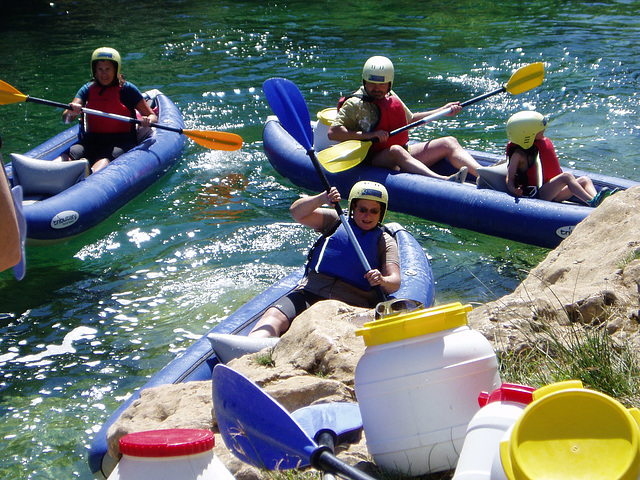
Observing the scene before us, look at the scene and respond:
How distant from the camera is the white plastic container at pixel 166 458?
4.64 ft

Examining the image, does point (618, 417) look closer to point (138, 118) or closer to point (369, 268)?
point (369, 268)

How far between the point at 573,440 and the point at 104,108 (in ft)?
19.3

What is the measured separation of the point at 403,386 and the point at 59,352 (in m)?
2.96

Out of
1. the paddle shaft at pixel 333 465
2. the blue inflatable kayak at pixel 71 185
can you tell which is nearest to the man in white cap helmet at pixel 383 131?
the blue inflatable kayak at pixel 71 185

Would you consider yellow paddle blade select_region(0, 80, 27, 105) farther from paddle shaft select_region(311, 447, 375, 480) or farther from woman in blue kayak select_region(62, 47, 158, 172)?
paddle shaft select_region(311, 447, 375, 480)

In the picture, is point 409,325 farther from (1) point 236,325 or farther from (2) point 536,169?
(2) point 536,169

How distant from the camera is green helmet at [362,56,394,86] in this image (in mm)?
5555

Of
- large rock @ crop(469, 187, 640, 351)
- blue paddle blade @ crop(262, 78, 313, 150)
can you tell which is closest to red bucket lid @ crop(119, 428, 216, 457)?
large rock @ crop(469, 187, 640, 351)

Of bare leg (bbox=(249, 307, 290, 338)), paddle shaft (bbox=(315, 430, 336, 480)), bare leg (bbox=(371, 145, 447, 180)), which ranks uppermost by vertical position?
paddle shaft (bbox=(315, 430, 336, 480))

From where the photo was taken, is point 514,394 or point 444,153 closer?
point 514,394

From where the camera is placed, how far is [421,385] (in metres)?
1.85

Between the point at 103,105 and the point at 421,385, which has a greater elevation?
the point at 421,385

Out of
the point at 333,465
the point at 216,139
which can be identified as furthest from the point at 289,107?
the point at 333,465

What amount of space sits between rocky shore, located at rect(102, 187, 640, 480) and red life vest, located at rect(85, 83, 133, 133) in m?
4.06
